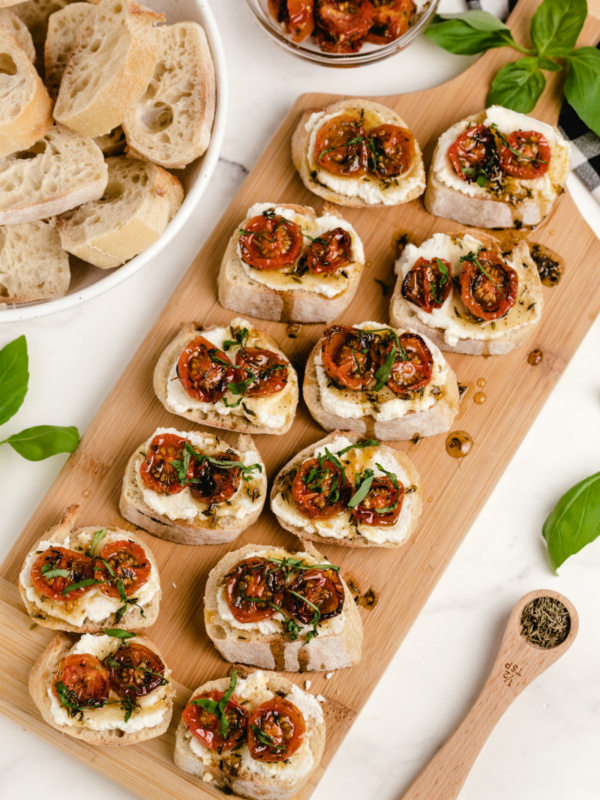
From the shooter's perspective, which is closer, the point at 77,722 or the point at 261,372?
the point at 77,722

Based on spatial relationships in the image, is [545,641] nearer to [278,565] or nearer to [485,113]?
[278,565]

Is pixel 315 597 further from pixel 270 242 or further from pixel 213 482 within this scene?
pixel 270 242

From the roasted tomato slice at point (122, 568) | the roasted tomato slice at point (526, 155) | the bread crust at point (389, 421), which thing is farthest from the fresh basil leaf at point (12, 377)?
the roasted tomato slice at point (526, 155)

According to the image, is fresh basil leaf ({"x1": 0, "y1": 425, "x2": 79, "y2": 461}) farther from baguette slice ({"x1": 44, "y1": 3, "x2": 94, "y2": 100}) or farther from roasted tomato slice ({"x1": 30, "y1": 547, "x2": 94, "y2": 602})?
baguette slice ({"x1": 44, "y1": 3, "x2": 94, "y2": 100})

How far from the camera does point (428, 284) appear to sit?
3.52 m

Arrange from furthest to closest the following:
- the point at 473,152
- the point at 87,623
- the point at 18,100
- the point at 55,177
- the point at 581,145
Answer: the point at 581,145 → the point at 473,152 → the point at 87,623 → the point at 55,177 → the point at 18,100

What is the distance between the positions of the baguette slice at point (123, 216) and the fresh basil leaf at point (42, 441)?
836mm

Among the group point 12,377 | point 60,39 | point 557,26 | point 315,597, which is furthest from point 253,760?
point 557,26

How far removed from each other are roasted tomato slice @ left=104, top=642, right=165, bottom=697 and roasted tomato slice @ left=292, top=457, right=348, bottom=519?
98 cm

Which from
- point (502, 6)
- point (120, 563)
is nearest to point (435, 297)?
point (502, 6)

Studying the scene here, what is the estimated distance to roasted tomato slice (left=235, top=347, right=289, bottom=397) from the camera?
11.3 ft

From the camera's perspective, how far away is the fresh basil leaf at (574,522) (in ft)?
12.0

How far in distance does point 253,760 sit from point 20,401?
199 cm

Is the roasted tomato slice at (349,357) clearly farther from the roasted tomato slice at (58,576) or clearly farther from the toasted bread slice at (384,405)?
the roasted tomato slice at (58,576)
